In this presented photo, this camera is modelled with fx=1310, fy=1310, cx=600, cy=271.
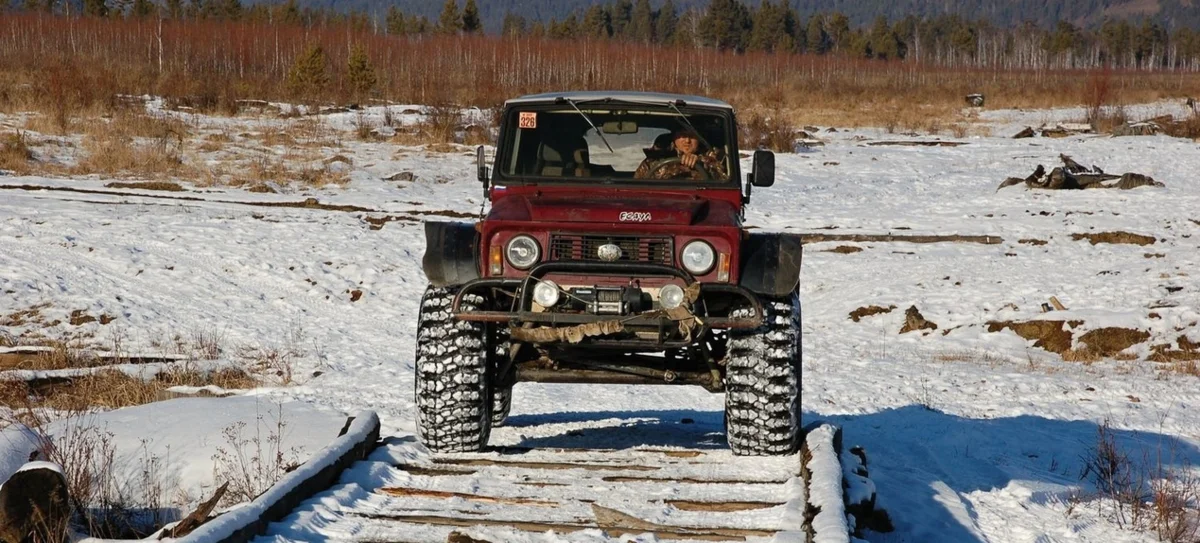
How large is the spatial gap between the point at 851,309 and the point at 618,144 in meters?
7.98

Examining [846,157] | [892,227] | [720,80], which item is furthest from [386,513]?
[720,80]

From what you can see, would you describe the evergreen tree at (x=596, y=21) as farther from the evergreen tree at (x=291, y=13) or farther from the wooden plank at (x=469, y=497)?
the wooden plank at (x=469, y=497)

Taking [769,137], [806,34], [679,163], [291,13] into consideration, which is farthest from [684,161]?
[806,34]

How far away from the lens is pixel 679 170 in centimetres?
811

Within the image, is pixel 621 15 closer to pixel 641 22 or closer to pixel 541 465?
pixel 641 22

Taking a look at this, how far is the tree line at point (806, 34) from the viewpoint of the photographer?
310ft

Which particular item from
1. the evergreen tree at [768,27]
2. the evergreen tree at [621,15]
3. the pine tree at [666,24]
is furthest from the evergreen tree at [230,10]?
the evergreen tree at [621,15]

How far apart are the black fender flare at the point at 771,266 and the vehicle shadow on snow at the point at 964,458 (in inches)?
53.3

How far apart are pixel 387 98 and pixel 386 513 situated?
35724 millimetres

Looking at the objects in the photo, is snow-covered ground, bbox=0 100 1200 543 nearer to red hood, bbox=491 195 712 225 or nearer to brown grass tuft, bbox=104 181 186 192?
brown grass tuft, bbox=104 181 186 192

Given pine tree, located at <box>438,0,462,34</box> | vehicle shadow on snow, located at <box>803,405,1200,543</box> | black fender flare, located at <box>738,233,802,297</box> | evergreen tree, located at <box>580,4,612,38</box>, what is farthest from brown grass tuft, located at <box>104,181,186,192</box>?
evergreen tree, located at <box>580,4,612,38</box>

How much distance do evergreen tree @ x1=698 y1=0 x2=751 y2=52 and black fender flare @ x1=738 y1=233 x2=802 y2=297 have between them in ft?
322

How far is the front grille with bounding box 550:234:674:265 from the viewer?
7.00 meters

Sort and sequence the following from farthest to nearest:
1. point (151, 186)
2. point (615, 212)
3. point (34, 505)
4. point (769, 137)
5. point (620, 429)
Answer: point (769, 137), point (151, 186), point (620, 429), point (615, 212), point (34, 505)
